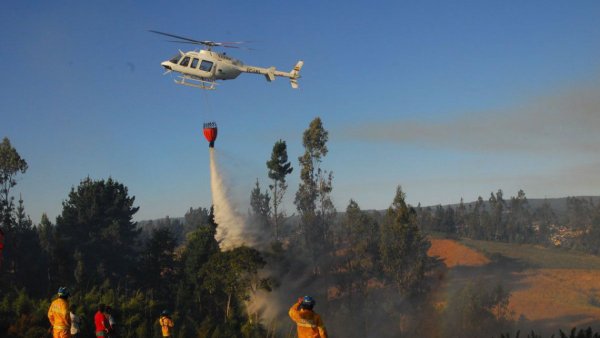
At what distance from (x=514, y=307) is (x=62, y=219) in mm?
61435

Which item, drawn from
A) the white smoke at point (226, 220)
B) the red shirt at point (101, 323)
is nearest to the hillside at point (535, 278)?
the white smoke at point (226, 220)

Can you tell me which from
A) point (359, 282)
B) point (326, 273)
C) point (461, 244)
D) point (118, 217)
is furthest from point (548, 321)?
point (118, 217)

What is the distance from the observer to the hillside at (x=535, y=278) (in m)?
68.6

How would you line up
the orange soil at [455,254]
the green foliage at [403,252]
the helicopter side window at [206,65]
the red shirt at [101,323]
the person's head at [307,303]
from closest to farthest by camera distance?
the person's head at [307,303]
the red shirt at [101,323]
the helicopter side window at [206,65]
the green foliage at [403,252]
the orange soil at [455,254]

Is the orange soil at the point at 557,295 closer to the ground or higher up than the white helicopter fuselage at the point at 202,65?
closer to the ground

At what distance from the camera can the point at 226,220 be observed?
3878cm

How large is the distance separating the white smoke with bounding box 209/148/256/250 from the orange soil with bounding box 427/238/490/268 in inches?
2697

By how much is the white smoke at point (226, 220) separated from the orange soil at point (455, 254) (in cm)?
6851

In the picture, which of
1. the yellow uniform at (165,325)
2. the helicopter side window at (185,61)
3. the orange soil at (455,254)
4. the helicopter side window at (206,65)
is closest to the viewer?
the yellow uniform at (165,325)

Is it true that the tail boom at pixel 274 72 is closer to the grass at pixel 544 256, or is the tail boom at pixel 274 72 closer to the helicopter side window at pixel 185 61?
the helicopter side window at pixel 185 61

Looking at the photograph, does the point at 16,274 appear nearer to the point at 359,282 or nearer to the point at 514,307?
the point at 359,282

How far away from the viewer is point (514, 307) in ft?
244

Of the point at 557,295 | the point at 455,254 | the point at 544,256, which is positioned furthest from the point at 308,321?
the point at 544,256

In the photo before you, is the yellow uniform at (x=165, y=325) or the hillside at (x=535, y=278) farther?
the hillside at (x=535, y=278)
